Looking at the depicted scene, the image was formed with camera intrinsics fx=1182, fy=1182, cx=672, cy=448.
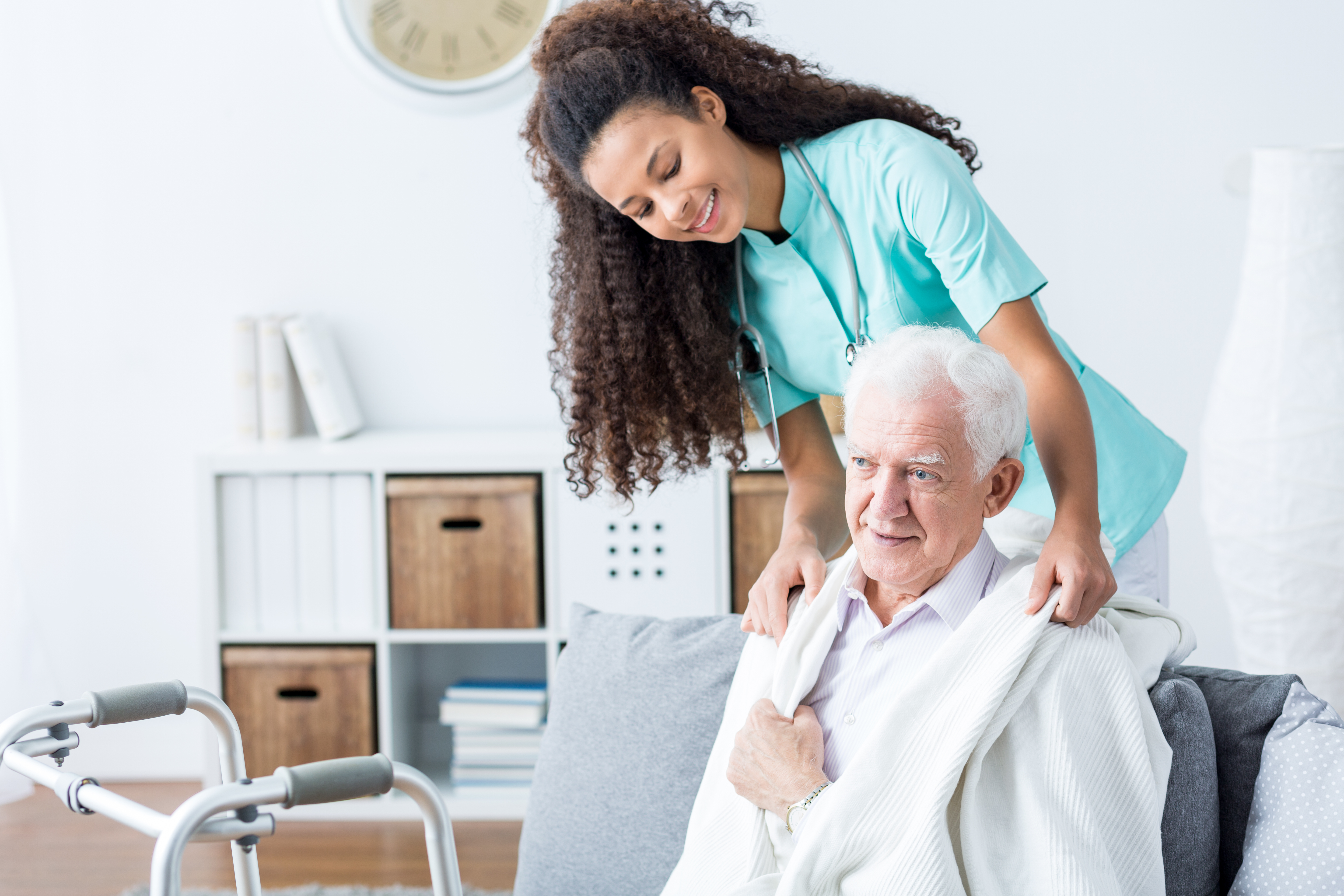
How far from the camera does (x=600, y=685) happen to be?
1681mm

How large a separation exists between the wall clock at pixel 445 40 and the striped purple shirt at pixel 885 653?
1.96 metres

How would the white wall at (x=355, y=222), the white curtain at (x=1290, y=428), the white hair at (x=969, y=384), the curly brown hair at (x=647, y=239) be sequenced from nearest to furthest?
the white hair at (x=969, y=384)
the curly brown hair at (x=647, y=239)
the white curtain at (x=1290, y=428)
the white wall at (x=355, y=222)

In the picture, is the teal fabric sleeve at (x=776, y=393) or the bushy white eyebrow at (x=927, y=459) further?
the teal fabric sleeve at (x=776, y=393)

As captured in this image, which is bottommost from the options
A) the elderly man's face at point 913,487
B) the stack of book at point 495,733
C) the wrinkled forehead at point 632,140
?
the stack of book at point 495,733

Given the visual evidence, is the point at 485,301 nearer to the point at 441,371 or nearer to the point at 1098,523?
the point at 441,371

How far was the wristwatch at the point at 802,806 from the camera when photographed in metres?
1.22

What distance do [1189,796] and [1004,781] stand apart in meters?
0.23

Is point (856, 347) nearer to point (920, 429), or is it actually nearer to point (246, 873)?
point (920, 429)

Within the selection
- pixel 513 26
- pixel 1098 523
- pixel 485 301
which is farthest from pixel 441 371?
pixel 1098 523

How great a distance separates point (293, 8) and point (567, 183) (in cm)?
174

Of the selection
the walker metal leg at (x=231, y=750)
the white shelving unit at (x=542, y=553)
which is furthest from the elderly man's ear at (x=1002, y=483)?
the white shelving unit at (x=542, y=553)

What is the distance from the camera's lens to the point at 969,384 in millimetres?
1215

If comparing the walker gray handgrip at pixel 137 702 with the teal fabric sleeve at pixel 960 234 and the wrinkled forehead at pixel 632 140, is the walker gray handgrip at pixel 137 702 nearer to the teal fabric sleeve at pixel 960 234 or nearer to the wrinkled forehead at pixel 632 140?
the wrinkled forehead at pixel 632 140

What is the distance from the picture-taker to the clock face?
2832 mm
